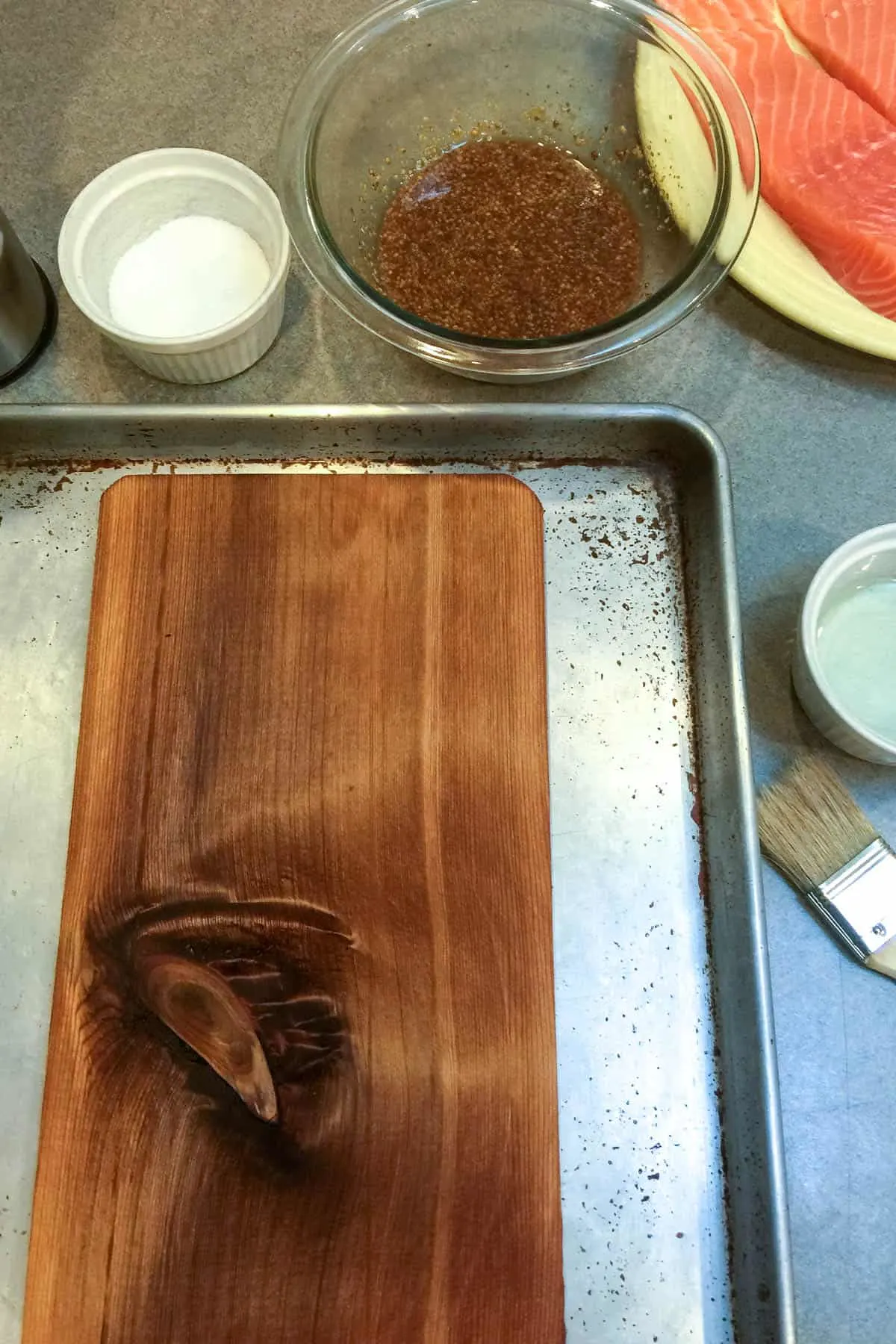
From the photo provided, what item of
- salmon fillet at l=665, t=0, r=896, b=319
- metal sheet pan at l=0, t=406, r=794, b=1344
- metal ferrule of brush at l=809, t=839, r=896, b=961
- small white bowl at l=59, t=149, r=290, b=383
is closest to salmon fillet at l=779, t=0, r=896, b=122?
salmon fillet at l=665, t=0, r=896, b=319

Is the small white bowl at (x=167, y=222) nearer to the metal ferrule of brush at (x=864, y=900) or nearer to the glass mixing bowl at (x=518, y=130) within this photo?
the glass mixing bowl at (x=518, y=130)

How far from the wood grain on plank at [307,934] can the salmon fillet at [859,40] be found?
46 centimetres

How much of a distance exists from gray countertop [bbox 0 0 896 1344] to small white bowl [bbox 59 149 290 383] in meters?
0.04

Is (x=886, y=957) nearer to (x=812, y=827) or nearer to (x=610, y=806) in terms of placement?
(x=812, y=827)

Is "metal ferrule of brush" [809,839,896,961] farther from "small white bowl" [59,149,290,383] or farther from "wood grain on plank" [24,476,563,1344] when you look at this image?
"small white bowl" [59,149,290,383]

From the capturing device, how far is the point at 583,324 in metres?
0.69

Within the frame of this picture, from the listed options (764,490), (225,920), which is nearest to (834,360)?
(764,490)

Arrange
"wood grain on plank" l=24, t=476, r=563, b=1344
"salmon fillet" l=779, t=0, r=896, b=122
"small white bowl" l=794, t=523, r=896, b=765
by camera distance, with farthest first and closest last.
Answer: "salmon fillet" l=779, t=0, r=896, b=122, "small white bowl" l=794, t=523, r=896, b=765, "wood grain on plank" l=24, t=476, r=563, b=1344

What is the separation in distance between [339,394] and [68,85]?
38 cm

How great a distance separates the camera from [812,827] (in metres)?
0.65

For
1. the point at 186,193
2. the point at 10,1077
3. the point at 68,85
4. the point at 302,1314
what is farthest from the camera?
the point at 68,85

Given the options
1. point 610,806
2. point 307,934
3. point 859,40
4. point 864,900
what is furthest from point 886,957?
point 859,40

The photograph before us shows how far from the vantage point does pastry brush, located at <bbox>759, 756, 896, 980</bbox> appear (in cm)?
63

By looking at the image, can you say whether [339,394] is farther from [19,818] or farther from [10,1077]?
[10,1077]
